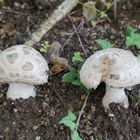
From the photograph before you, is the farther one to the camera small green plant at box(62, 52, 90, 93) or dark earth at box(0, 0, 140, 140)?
small green plant at box(62, 52, 90, 93)

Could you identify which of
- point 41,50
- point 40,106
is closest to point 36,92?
point 40,106

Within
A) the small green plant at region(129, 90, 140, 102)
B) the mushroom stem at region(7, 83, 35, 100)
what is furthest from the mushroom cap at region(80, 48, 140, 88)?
the mushroom stem at region(7, 83, 35, 100)

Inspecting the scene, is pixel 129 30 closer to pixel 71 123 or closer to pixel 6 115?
pixel 71 123

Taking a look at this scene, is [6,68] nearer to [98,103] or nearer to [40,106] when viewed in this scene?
[40,106]

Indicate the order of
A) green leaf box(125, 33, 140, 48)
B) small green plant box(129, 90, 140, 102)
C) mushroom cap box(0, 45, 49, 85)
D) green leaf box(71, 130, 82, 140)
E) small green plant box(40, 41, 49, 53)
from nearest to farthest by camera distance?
green leaf box(71, 130, 82, 140) < mushroom cap box(0, 45, 49, 85) < small green plant box(129, 90, 140, 102) < green leaf box(125, 33, 140, 48) < small green plant box(40, 41, 49, 53)

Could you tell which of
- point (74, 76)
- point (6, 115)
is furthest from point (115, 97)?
point (6, 115)

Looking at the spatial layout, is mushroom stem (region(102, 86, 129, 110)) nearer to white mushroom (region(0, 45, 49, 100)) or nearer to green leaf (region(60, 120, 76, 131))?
green leaf (region(60, 120, 76, 131))
